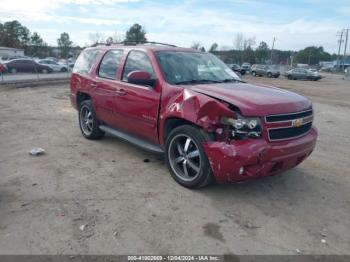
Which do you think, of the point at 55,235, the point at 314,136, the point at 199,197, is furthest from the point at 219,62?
the point at 55,235

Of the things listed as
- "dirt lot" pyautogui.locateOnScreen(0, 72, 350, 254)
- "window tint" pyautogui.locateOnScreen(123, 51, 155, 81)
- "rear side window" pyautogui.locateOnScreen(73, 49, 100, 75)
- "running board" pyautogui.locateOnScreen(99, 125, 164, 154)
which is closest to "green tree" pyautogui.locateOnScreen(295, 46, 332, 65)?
"rear side window" pyautogui.locateOnScreen(73, 49, 100, 75)

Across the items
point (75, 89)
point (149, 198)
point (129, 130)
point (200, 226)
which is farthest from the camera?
point (75, 89)

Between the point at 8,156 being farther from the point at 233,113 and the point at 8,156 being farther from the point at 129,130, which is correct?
the point at 233,113

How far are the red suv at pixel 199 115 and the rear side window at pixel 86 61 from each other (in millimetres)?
454

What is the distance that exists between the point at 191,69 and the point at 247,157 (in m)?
1.89

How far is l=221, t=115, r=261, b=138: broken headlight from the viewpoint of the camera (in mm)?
3836

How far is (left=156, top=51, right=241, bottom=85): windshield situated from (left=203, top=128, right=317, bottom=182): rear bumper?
1.30m

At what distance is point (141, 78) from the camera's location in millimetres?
4684

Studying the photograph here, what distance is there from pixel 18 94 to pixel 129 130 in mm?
10814

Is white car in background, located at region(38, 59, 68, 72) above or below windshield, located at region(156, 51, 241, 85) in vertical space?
below

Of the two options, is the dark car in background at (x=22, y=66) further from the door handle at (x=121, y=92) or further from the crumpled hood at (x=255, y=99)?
the crumpled hood at (x=255, y=99)

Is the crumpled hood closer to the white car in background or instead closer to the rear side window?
the rear side window

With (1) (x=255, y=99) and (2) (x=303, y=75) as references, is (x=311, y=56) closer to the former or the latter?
(2) (x=303, y=75)

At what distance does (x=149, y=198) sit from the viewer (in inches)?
167
